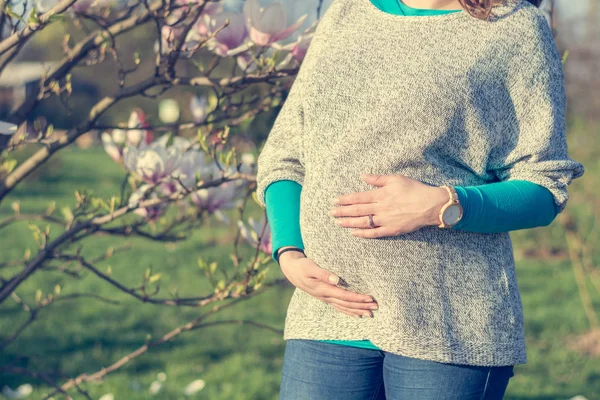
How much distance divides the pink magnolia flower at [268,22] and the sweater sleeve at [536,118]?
0.67 meters

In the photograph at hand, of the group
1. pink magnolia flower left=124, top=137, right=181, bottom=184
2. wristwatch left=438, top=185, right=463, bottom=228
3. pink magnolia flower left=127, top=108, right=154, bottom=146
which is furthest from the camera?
pink magnolia flower left=127, top=108, right=154, bottom=146

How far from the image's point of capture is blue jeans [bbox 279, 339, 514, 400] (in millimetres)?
1561

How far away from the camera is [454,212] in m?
1.53

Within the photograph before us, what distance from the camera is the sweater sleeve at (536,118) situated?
1.60m

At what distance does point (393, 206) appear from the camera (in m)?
1.55

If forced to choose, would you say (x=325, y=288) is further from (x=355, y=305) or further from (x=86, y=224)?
(x=86, y=224)

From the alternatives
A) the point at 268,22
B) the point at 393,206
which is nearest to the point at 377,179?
the point at 393,206

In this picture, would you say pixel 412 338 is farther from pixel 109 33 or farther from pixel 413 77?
pixel 109 33

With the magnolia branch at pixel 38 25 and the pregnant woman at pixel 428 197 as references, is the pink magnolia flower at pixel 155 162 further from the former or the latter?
the pregnant woman at pixel 428 197

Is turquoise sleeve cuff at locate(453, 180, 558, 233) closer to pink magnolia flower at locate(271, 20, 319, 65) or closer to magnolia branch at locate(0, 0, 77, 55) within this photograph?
pink magnolia flower at locate(271, 20, 319, 65)

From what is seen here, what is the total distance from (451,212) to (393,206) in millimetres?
114

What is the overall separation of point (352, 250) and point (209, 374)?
2.83 m

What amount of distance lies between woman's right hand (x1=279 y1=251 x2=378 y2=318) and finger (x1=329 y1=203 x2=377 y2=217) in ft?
0.42

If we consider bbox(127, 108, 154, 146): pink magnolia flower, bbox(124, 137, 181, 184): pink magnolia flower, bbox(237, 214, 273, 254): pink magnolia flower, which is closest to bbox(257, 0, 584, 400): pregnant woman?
bbox(237, 214, 273, 254): pink magnolia flower
